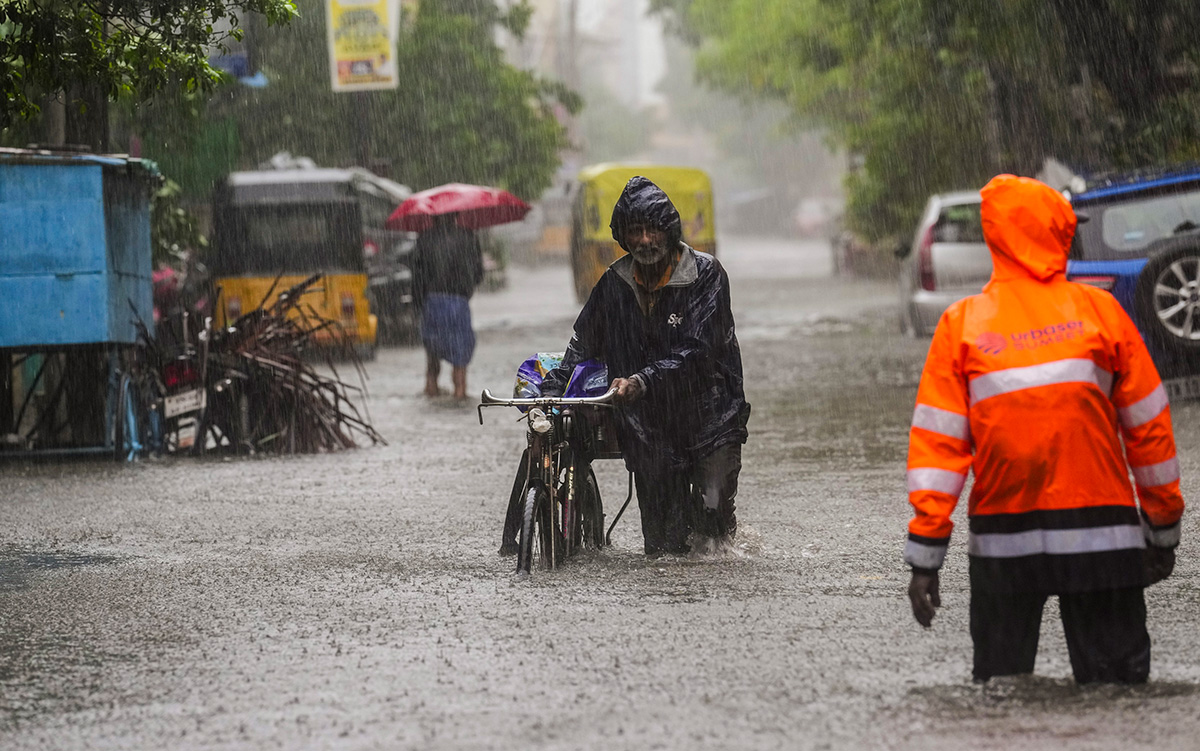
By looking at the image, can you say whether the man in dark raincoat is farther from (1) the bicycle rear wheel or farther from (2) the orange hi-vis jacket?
(2) the orange hi-vis jacket

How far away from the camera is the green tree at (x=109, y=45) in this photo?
8.33 m

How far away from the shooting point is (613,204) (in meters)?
33.5

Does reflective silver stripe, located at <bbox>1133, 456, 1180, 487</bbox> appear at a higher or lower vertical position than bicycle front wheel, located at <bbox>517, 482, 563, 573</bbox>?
higher

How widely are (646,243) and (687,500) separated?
112 cm

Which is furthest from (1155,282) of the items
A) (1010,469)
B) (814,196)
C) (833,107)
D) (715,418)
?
(814,196)

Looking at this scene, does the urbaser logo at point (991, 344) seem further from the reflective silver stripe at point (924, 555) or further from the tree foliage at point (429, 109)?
the tree foliage at point (429, 109)

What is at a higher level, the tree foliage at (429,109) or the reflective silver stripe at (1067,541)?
the tree foliage at (429,109)

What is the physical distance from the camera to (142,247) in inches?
508

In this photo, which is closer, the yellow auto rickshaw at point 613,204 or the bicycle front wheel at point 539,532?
the bicycle front wheel at point 539,532

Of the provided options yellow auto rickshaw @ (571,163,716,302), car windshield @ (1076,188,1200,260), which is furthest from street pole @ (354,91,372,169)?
car windshield @ (1076,188,1200,260)

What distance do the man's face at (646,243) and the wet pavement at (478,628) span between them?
1.24 m

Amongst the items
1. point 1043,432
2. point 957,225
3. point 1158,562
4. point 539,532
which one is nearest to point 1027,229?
point 1043,432

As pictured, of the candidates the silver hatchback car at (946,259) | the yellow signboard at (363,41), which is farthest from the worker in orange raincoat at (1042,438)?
the yellow signboard at (363,41)

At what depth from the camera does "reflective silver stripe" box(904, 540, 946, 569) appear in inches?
176
